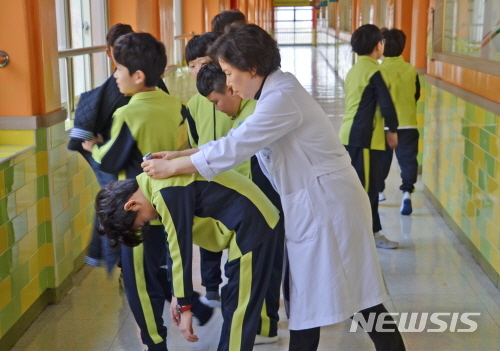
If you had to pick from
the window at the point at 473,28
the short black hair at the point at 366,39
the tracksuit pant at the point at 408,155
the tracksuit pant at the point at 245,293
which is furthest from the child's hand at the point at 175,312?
the tracksuit pant at the point at 408,155

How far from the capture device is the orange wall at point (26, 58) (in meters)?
3.10

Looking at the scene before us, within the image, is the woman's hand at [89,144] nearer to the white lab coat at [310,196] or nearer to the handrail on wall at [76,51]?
the white lab coat at [310,196]

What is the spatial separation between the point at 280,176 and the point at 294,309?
1.54 feet

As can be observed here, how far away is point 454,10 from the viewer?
16.9ft

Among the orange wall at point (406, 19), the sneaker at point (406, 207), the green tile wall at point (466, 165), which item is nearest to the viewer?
the green tile wall at point (466, 165)

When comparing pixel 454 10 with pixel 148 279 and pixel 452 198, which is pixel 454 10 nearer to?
pixel 452 198

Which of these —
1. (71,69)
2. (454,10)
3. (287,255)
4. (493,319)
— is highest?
(454,10)

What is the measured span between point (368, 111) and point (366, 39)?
1.43 feet

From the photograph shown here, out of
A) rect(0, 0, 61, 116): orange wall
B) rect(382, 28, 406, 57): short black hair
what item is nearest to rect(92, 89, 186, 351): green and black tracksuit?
rect(0, 0, 61, 116): orange wall

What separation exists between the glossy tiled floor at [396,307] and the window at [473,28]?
4.13ft

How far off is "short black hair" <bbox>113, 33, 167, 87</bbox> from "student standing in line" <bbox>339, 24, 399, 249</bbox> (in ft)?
5.77

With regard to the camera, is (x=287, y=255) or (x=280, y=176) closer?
(x=280, y=176)

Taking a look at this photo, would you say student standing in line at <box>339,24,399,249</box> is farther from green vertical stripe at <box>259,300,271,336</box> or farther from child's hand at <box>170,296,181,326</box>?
child's hand at <box>170,296,181,326</box>

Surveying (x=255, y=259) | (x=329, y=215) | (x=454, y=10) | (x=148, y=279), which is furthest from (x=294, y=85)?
(x=454, y=10)
